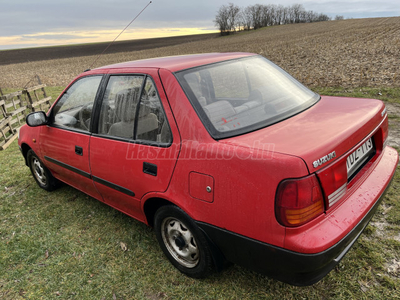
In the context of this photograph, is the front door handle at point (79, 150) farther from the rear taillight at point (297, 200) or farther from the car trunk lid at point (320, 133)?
the rear taillight at point (297, 200)

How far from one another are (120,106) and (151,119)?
50 centimetres

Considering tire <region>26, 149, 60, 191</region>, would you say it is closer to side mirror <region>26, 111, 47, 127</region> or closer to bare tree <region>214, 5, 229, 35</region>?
side mirror <region>26, 111, 47, 127</region>

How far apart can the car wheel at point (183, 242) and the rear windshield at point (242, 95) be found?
726 millimetres

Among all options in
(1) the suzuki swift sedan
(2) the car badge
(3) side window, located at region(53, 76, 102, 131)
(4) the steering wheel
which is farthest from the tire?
(2) the car badge

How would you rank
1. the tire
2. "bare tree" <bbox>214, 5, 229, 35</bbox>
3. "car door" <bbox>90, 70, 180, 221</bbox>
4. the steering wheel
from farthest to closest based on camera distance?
"bare tree" <bbox>214, 5, 229, 35</bbox> < the tire < the steering wheel < "car door" <bbox>90, 70, 180, 221</bbox>

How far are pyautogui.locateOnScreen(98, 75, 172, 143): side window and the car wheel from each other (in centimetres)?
61

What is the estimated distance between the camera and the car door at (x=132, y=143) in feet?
6.96

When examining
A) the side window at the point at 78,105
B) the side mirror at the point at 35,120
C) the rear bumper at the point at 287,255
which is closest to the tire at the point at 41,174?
the side mirror at the point at 35,120

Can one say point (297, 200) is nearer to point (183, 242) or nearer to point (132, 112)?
point (183, 242)

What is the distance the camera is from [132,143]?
237 centimetres

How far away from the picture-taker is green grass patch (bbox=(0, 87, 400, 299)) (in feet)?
7.05

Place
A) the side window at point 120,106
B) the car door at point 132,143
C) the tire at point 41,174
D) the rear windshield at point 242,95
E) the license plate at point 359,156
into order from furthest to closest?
the tire at point 41,174, the side window at point 120,106, the car door at point 132,143, the rear windshield at point 242,95, the license plate at point 359,156

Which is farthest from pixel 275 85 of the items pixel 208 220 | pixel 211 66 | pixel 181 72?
pixel 208 220

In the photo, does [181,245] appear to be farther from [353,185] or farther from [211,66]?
[211,66]
